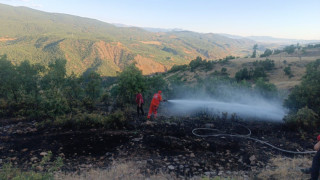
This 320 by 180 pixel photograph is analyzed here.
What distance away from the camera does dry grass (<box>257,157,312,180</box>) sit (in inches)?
180

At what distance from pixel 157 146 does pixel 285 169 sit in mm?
3961

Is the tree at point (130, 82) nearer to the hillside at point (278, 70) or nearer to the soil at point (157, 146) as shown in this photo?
the soil at point (157, 146)

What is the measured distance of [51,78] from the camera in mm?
11664

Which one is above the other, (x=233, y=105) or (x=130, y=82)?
(x=130, y=82)

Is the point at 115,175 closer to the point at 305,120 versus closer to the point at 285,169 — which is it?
the point at 285,169

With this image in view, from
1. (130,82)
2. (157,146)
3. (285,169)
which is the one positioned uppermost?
(130,82)

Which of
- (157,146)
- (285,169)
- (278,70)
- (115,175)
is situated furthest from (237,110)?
(278,70)

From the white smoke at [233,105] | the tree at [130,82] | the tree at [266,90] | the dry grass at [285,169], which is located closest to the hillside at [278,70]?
the tree at [266,90]

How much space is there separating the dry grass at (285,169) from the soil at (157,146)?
296 mm

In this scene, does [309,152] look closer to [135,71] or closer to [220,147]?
[220,147]

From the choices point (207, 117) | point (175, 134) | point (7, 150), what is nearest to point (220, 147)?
point (175, 134)

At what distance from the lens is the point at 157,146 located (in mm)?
6871

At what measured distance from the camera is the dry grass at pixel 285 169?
457 cm

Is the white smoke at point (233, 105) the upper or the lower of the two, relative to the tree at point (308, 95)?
lower
